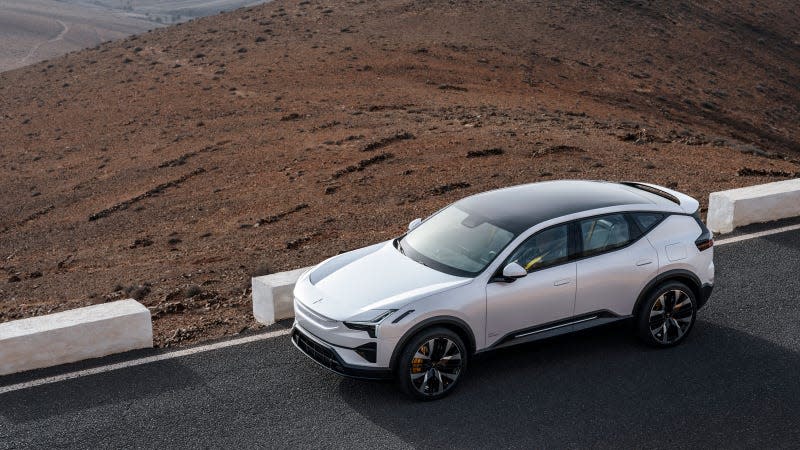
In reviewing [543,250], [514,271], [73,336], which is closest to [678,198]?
[543,250]

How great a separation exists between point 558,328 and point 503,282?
2.56 feet

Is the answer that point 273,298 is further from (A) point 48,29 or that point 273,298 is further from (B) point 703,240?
(A) point 48,29

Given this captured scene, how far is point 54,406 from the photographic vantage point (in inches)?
299

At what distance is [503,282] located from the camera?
7.73 metres

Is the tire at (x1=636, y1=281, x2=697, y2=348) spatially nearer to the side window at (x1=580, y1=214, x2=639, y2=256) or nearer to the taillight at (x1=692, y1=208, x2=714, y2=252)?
the taillight at (x1=692, y1=208, x2=714, y2=252)

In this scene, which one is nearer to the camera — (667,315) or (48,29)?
(667,315)

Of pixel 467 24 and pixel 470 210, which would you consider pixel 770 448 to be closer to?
pixel 470 210

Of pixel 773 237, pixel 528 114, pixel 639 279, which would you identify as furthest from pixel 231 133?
pixel 639 279

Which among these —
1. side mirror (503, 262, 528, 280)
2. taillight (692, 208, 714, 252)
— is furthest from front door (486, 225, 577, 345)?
taillight (692, 208, 714, 252)

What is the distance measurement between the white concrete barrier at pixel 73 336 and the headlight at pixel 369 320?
2472 millimetres

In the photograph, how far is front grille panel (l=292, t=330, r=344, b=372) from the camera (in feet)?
24.6

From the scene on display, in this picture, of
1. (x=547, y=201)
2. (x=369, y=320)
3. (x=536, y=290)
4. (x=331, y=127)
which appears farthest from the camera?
(x=331, y=127)

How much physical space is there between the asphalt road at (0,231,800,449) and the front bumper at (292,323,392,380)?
→ 32 cm

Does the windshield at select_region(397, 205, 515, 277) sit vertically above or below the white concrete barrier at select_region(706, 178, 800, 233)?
above
